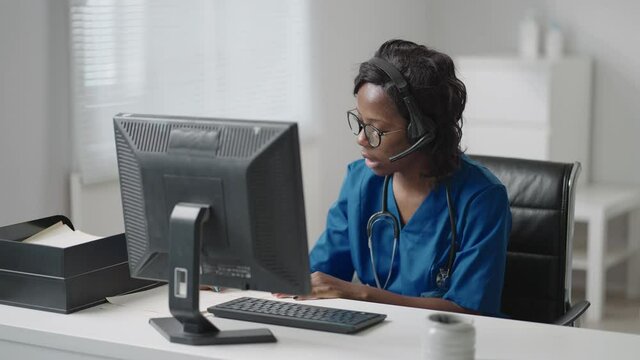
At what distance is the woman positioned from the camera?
2.50 meters

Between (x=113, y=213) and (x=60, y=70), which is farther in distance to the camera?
(x=113, y=213)

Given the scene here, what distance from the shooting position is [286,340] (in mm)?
2156

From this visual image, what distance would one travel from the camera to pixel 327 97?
5.35 meters

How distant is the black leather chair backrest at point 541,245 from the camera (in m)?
2.70

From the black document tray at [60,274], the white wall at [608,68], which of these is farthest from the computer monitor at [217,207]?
the white wall at [608,68]

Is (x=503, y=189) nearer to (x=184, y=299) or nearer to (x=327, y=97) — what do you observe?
(x=184, y=299)

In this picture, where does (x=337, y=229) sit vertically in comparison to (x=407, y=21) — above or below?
below

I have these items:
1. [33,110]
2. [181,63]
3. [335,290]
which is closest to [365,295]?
[335,290]

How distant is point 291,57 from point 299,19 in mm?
195

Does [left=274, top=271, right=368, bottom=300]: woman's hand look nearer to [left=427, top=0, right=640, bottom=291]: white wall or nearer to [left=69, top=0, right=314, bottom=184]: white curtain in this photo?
[left=69, top=0, right=314, bottom=184]: white curtain

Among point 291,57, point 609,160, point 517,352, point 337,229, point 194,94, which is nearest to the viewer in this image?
point 517,352

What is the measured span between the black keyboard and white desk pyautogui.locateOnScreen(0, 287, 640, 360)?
18mm

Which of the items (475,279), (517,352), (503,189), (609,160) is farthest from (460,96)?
(609,160)

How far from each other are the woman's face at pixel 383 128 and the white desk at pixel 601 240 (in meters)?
2.57
